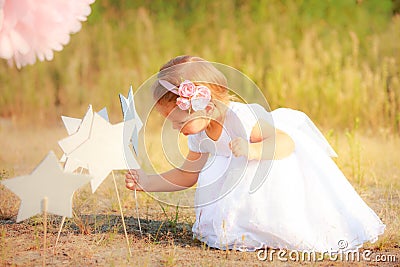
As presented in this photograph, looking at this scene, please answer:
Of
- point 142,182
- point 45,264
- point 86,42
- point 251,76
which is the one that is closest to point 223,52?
point 251,76

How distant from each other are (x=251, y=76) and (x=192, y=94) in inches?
133

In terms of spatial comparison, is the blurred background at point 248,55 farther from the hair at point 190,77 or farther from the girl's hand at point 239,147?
the girl's hand at point 239,147

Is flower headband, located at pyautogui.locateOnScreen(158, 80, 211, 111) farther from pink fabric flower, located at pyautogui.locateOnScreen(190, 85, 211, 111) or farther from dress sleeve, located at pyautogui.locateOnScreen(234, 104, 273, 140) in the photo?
dress sleeve, located at pyautogui.locateOnScreen(234, 104, 273, 140)

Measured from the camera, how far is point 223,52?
621 cm

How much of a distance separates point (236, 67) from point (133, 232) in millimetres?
3696

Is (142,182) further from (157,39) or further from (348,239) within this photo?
(157,39)

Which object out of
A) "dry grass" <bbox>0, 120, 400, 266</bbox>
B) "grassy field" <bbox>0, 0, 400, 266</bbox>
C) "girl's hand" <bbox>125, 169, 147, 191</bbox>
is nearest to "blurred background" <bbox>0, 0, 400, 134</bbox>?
"grassy field" <bbox>0, 0, 400, 266</bbox>

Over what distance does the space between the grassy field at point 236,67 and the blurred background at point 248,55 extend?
1 centimetres

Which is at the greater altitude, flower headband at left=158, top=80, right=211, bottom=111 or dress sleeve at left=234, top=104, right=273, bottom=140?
flower headband at left=158, top=80, right=211, bottom=111

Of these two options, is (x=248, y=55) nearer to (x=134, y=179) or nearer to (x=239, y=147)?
(x=134, y=179)

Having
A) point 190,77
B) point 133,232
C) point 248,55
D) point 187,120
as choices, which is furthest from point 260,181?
point 248,55

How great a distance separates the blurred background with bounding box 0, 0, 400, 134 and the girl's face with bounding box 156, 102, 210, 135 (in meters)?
2.78

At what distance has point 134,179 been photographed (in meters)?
2.50

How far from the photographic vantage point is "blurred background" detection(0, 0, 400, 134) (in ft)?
17.6
